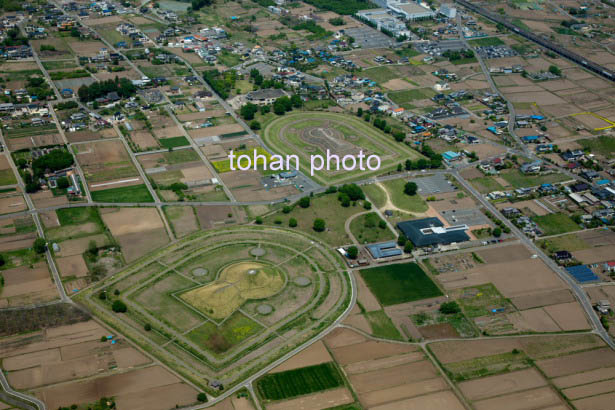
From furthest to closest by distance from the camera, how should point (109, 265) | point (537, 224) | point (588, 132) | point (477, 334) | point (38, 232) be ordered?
point (588, 132)
point (537, 224)
point (38, 232)
point (109, 265)
point (477, 334)

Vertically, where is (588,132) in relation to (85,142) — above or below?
above

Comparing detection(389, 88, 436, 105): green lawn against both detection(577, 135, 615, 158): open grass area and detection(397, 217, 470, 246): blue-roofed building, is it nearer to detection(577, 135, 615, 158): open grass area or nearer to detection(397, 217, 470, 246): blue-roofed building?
detection(577, 135, 615, 158): open grass area

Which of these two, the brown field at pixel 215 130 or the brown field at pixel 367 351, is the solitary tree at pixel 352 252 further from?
the brown field at pixel 215 130

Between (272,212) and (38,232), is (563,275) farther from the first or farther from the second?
(38,232)

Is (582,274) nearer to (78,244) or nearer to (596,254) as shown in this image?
(596,254)

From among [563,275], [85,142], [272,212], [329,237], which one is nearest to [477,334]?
[563,275]

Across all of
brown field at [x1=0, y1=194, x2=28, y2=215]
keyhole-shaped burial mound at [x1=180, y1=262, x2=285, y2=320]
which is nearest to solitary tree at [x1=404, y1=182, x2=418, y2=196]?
keyhole-shaped burial mound at [x1=180, y1=262, x2=285, y2=320]
